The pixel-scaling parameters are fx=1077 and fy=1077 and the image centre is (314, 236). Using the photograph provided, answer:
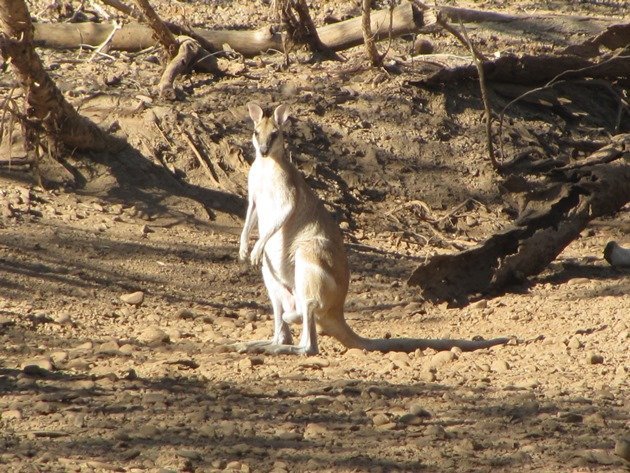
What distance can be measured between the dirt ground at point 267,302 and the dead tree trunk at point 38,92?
235 millimetres

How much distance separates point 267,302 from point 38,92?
7.96ft

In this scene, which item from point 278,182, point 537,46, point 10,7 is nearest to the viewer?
point 278,182

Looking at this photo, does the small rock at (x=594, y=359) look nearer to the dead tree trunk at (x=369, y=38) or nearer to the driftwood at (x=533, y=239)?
the driftwood at (x=533, y=239)

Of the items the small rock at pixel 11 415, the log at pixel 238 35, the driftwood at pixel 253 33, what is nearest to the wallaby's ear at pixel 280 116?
the small rock at pixel 11 415

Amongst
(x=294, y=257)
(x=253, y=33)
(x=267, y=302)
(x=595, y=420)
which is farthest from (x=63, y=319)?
(x=253, y=33)

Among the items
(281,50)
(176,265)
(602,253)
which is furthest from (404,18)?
(176,265)

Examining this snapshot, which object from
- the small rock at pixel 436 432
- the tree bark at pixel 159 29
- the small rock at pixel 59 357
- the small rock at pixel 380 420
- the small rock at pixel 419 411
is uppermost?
the tree bark at pixel 159 29

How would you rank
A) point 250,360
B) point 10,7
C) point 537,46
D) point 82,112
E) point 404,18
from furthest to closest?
1. point 537,46
2. point 404,18
3. point 82,112
4. point 10,7
5. point 250,360

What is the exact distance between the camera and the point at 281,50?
11.3m

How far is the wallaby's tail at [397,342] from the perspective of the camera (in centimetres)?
682

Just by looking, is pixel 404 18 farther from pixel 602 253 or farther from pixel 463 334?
pixel 463 334

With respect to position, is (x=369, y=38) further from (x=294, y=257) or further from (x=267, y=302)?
(x=294, y=257)

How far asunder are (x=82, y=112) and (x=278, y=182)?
9.39 ft

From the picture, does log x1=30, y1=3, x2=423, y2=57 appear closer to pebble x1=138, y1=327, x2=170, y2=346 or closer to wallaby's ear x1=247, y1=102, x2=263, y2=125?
wallaby's ear x1=247, y1=102, x2=263, y2=125
